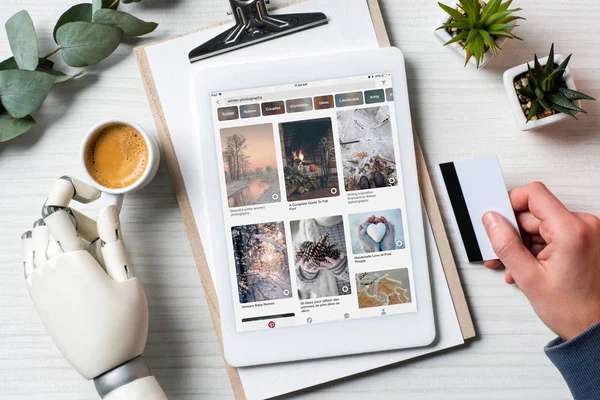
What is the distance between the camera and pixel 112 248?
1.91ft

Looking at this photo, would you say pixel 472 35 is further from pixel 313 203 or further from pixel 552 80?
pixel 313 203

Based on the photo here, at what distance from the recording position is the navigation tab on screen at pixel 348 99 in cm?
64

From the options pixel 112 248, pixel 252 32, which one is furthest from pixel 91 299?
pixel 252 32

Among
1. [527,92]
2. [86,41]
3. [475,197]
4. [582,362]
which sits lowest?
[582,362]

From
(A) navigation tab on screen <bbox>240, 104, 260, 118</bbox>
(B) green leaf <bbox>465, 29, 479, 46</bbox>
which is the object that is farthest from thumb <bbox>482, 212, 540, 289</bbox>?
(A) navigation tab on screen <bbox>240, 104, 260, 118</bbox>

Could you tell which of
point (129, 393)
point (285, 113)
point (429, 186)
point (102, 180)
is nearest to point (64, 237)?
point (102, 180)

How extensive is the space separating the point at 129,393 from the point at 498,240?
45 cm

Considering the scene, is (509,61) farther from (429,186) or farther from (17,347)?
(17,347)

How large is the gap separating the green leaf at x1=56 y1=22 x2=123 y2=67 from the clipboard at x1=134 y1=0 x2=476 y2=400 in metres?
0.04

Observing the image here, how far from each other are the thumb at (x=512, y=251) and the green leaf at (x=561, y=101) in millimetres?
147

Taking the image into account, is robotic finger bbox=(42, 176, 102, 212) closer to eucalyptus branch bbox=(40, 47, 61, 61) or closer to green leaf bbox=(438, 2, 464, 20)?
eucalyptus branch bbox=(40, 47, 61, 61)

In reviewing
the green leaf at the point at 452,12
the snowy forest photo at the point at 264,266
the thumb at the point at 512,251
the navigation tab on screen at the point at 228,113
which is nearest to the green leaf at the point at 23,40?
the navigation tab on screen at the point at 228,113

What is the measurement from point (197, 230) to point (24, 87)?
0.90 feet

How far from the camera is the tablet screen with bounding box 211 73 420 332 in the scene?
641 millimetres
